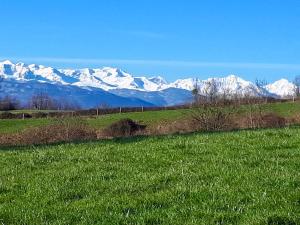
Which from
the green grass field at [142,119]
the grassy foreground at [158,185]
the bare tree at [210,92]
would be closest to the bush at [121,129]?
the bare tree at [210,92]

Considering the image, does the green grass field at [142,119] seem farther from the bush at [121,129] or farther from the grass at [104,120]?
the bush at [121,129]

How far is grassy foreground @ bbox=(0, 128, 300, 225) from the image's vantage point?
29.7ft

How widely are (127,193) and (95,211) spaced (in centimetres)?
141

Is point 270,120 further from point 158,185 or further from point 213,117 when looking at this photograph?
point 158,185

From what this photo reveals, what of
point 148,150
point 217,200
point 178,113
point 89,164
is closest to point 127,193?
point 217,200

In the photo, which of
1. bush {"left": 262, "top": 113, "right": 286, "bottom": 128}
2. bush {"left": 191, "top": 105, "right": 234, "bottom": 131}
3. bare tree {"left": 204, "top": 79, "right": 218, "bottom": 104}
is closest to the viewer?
bush {"left": 191, "top": 105, "right": 234, "bottom": 131}

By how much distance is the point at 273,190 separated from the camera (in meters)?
10.3

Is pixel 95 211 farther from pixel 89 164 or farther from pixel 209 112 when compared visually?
pixel 209 112

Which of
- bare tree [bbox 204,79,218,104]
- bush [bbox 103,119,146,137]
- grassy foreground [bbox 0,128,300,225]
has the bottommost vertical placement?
bush [bbox 103,119,146,137]

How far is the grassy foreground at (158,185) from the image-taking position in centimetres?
905

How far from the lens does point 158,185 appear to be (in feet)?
37.2

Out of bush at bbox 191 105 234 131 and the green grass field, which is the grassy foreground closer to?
bush at bbox 191 105 234 131

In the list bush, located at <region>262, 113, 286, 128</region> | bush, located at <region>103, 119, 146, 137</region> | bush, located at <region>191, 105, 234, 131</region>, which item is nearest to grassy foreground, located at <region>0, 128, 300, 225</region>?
bush, located at <region>191, 105, 234, 131</region>

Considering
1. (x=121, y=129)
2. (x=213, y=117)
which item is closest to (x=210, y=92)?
(x=213, y=117)
